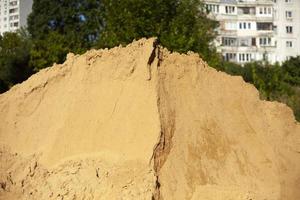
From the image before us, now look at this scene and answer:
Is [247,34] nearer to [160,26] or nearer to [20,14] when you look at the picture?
[20,14]

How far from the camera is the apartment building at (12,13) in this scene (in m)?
89.8

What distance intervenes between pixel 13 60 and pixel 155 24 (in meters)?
15.6

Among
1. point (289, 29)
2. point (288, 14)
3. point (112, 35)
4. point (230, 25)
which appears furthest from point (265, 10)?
point (112, 35)

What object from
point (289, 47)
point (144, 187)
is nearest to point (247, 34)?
point (289, 47)

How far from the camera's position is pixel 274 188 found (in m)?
14.7

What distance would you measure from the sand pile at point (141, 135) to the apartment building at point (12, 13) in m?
75.8

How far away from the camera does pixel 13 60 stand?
1618 inches

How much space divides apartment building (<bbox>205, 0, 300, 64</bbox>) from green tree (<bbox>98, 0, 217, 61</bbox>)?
42158mm

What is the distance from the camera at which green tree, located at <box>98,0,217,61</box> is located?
27.7m

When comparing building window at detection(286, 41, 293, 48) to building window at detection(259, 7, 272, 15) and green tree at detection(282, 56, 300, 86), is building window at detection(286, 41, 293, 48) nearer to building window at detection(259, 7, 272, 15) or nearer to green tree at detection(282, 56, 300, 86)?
building window at detection(259, 7, 272, 15)

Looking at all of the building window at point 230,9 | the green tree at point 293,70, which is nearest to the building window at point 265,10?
the building window at point 230,9

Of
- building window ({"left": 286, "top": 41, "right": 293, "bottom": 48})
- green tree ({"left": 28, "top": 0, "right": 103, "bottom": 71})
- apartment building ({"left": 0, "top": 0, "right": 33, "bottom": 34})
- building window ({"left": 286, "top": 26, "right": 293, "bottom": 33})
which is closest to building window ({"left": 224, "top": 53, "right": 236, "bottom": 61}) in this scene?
building window ({"left": 286, "top": 41, "right": 293, "bottom": 48})

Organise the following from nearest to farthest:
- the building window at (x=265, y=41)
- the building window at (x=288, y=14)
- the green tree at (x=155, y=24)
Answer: the green tree at (x=155, y=24)
the building window at (x=265, y=41)
the building window at (x=288, y=14)

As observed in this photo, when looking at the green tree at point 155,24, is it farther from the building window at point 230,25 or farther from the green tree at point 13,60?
the building window at point 230,25
